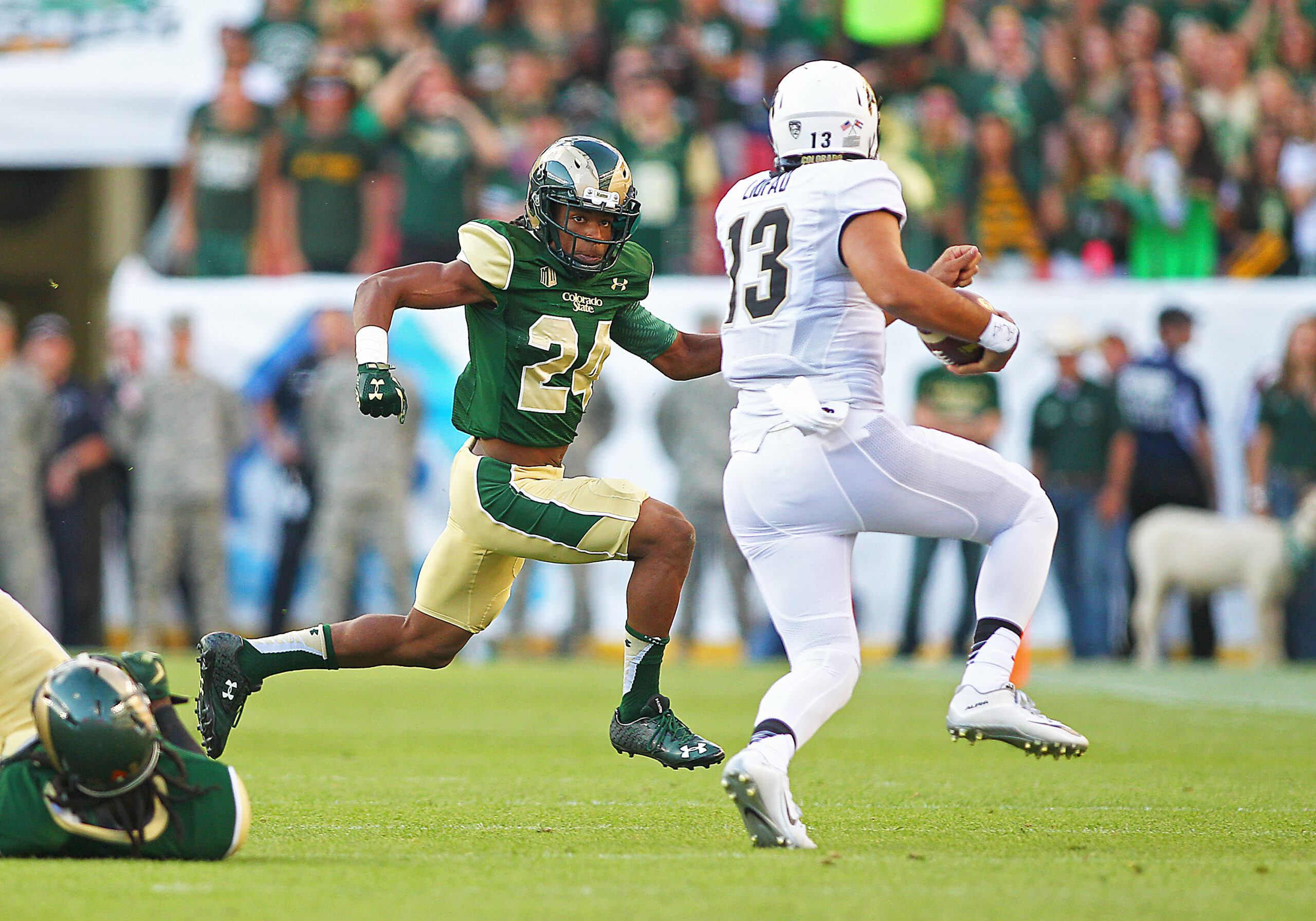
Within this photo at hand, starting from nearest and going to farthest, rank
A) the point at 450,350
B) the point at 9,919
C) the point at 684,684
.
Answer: the point at 9,919
the point at 684,684
the point at 450,350

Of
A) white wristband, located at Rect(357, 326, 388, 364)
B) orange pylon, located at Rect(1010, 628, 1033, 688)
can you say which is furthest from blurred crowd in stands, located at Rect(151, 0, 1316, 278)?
white wristband, located at Rect(357, 326, 388, 364)

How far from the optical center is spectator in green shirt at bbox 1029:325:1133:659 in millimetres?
11992

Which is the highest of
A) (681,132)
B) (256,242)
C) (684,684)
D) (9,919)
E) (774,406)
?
(681,132)

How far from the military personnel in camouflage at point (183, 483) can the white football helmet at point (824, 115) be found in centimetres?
807

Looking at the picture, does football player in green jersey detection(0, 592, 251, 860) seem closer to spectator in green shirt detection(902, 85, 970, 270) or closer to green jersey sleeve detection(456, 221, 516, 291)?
green jersey sleeve detection(456, 221, 516, 291)

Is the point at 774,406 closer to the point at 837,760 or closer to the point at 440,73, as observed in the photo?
the point at 837,760

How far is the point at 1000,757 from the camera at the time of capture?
23.9 ft

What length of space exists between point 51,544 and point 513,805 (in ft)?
26.6

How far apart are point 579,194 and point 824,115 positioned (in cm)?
93

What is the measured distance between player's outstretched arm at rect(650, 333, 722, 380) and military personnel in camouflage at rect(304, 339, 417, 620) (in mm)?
6273

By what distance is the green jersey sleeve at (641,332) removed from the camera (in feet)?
18.4

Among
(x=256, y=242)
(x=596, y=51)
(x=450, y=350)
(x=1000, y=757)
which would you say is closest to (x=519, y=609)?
(x=450, y=350)

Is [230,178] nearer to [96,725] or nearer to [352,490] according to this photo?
[352,490]

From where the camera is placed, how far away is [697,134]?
1277cm
